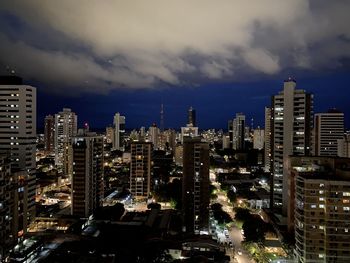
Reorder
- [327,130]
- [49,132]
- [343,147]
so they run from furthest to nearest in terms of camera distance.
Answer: [49,132]
[327,130]
[343,147]

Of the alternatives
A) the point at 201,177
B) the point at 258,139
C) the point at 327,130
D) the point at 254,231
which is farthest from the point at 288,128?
the point at 258,139

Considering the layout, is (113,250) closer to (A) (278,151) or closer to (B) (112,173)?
(A) (278,151)

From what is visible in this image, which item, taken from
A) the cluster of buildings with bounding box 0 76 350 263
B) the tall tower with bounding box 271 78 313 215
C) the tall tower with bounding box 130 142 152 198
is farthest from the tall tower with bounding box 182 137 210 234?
the tall tower with bounding box 130 142 152 198

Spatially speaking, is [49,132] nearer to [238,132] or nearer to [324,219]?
[238,132]

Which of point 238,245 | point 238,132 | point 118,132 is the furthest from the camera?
point 118,132

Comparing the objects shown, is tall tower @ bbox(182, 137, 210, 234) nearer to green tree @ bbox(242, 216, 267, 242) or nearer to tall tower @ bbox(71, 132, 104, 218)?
green tree @ bbox(242, 216, 267, 242)

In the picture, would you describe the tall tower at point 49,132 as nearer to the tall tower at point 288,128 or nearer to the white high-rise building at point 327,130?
the white high-rise building at point 327,130
